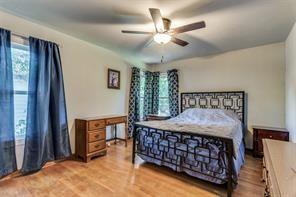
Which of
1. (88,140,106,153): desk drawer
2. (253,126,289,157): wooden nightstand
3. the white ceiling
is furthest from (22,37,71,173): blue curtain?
(253,126,289,157): wooden nightstand

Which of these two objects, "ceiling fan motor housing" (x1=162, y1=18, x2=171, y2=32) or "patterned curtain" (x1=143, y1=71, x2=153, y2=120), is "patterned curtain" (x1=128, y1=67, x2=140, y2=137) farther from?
"ceiling fan motor housing" (x1=162, y1=18, x2=171, y2=32)

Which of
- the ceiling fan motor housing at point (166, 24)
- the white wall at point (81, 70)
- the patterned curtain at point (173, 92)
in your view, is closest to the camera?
the ceiling fan motor housing at point (166, 24)

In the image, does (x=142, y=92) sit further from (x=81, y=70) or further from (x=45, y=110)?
(x=45, y=110)

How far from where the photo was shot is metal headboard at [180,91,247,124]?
12.9 ft

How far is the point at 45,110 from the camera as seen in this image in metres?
2.82

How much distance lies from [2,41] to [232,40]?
13.2 feet

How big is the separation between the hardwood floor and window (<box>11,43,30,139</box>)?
0.81 m

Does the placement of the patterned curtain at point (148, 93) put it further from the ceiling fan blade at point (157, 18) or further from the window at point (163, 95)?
the ceiling fan blade at point (157, 18)

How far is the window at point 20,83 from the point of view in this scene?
2619 mm

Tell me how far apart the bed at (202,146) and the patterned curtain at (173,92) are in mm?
1131

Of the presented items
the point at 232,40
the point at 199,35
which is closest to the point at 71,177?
the point at 199,35

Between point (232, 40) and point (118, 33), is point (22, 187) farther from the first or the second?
point (232, 40)

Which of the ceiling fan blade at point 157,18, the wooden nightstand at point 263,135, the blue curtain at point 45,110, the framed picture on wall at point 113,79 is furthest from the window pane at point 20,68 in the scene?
the wooden nightstand at point 263,135

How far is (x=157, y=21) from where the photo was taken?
88.0 inches
